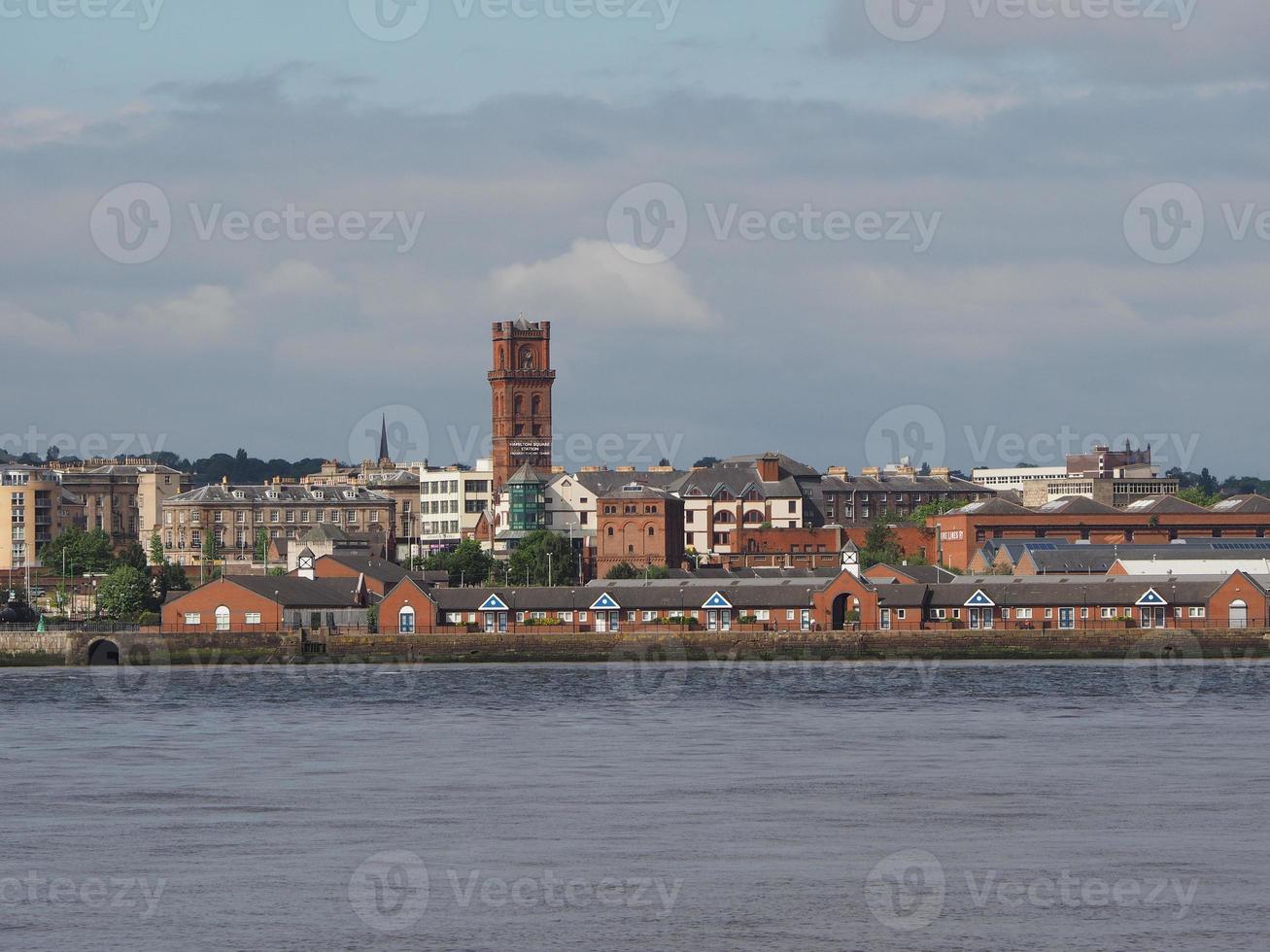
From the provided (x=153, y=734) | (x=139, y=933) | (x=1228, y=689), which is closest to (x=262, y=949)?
(x=139, y=933)

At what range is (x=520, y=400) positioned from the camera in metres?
197

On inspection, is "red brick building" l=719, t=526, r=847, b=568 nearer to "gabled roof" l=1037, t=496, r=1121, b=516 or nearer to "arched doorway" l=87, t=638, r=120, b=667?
"gabled roof" l=1037, t=496, r=1121, b=516

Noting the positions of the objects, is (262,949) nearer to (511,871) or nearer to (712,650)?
(511,871)

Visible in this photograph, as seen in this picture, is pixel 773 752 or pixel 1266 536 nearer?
pixel 773 752

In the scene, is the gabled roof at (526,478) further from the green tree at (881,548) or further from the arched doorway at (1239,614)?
the arched doorway at (1239,614)

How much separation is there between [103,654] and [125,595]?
1743 cm

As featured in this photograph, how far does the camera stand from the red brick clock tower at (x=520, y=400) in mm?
195750

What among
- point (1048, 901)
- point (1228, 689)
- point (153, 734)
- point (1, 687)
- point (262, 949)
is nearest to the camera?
point (262, 949)

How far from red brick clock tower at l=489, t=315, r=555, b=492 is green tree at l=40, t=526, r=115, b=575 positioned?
→ 36.2 metres

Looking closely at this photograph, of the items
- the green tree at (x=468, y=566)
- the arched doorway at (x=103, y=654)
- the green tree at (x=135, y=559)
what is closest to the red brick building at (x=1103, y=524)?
the green tree at (x=468, y=566)

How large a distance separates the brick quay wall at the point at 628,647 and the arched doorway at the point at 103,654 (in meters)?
0.25

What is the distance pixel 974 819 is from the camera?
40469 mm

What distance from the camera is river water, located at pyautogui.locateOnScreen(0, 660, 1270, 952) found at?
3108 cm

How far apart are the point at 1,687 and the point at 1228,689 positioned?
4921 cm
